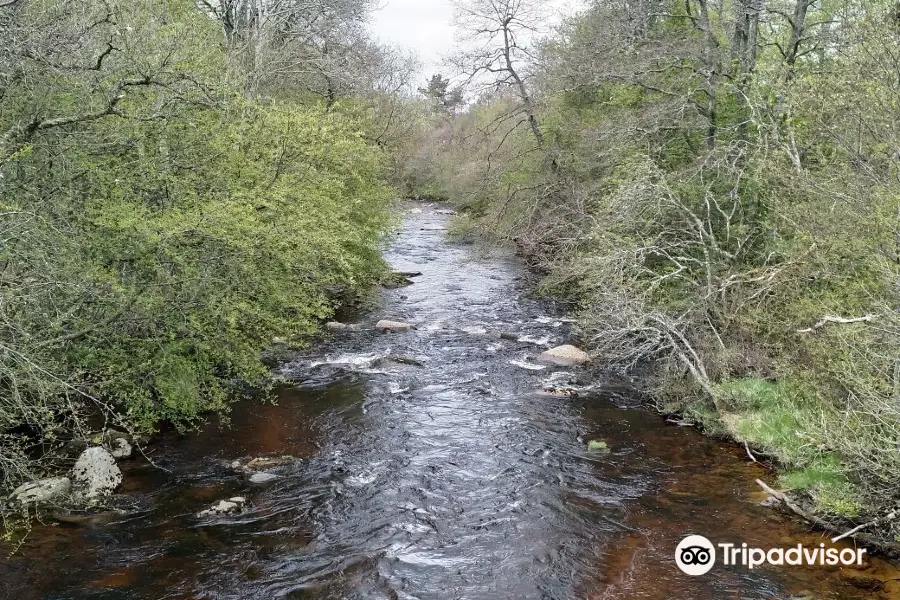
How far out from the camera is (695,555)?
8570 mm

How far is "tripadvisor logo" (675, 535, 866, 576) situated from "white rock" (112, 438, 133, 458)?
8.72m

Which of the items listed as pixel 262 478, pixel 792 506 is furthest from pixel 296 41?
pixel 792 506

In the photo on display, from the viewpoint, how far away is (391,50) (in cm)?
3084

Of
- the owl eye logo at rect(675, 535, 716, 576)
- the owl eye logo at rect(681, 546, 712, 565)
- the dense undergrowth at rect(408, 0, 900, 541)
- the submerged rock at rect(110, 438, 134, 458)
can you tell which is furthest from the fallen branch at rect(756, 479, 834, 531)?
the submerged rock at rect(110, 438, 134, 458)

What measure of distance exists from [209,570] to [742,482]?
7.87 m

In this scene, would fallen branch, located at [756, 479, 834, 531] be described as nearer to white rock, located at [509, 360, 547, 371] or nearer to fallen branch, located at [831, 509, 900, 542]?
fallen branch, located at [831, 509, 900, 542]

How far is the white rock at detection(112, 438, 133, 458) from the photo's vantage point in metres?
11.1

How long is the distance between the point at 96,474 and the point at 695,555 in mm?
8572

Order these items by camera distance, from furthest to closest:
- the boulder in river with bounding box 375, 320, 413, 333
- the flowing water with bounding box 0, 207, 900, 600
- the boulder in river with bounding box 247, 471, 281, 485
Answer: the boulder in river with bounding box 375, 320, 413, 333, the boulder in river with bounding box 247, 471, 281, 485, the flowing water with bounding box 0, 207, 900, 600

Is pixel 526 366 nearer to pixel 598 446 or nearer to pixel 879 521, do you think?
pixel 598 446

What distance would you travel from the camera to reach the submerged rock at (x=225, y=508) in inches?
375

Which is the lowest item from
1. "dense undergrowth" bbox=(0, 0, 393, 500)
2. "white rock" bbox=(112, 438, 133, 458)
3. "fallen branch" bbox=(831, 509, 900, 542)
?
"white rock" bbox=(112, 438, 133, 458)

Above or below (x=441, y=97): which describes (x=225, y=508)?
below

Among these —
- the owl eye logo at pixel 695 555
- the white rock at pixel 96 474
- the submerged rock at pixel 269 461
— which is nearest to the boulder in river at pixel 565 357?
the submerged rock at pixel 269 461
